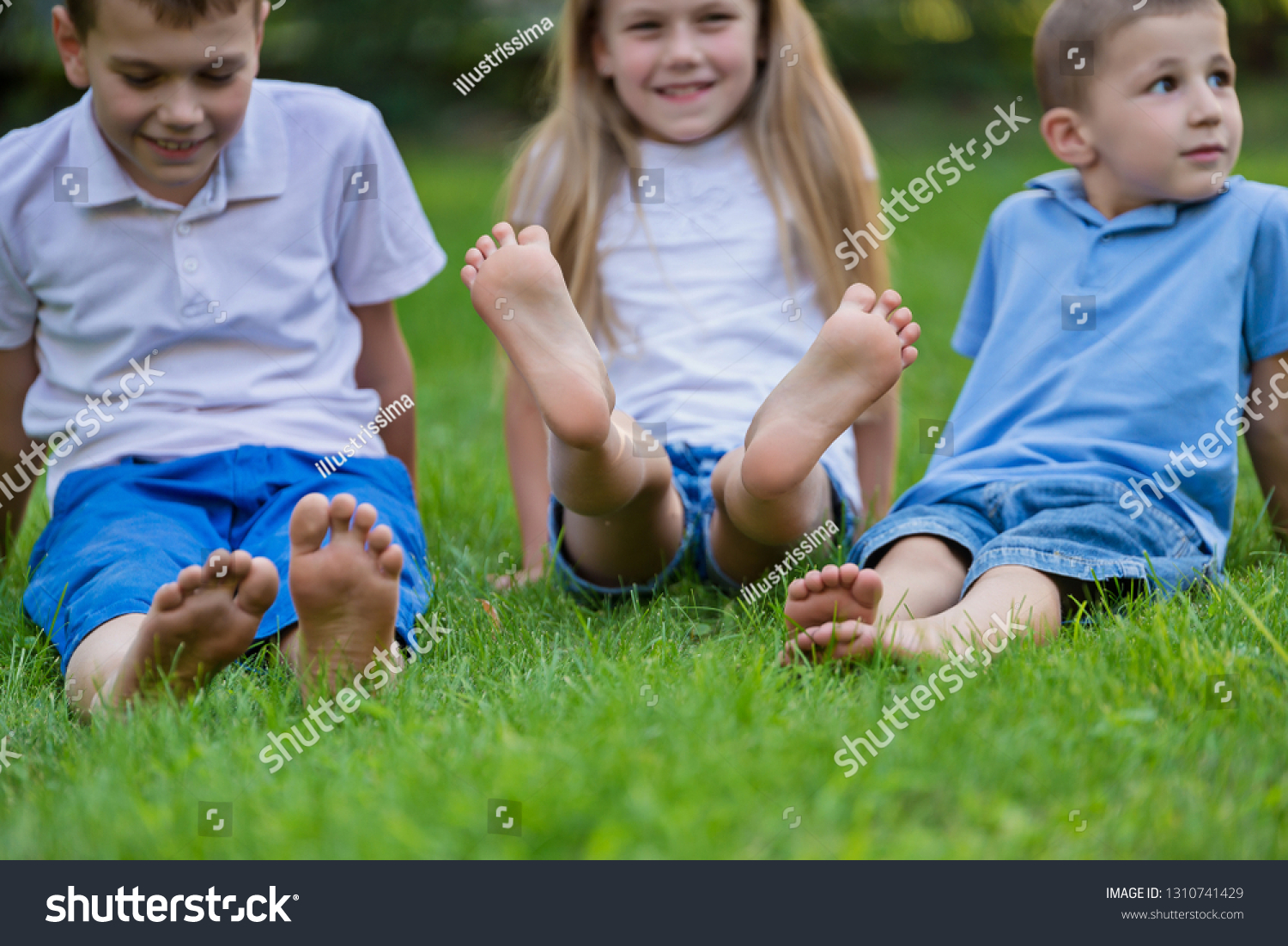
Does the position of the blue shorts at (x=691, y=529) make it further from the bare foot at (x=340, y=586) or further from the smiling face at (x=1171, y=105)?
the smiling face at (x=1171, y=105)

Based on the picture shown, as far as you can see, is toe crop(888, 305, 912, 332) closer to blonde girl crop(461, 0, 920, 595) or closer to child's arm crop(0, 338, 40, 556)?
blonde girl crop(461, 0, 920, 595)

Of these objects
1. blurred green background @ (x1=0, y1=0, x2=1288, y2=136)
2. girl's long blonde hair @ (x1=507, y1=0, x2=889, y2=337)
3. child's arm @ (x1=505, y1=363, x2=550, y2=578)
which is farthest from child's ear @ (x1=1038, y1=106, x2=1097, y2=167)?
blurred green background @ (x1=0, y1=0, x2=1288, y2=136)

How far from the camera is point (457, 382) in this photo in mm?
4602

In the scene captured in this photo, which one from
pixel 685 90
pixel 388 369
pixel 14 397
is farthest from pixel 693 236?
pixel 14 397

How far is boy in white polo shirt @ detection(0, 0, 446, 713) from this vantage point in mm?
2164

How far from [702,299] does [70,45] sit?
1.25m

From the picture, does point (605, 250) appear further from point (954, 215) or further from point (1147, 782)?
point (954, 215)

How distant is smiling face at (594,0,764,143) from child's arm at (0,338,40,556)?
1.31m

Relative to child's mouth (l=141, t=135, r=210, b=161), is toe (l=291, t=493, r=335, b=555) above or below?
below

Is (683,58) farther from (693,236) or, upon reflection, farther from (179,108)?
(179,108)

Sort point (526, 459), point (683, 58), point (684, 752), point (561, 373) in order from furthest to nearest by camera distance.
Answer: point (526, 459), point (683, 58), point (561, 373), point (684, 752)

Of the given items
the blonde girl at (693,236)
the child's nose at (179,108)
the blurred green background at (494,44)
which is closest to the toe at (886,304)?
the blonde girl at (693,236)

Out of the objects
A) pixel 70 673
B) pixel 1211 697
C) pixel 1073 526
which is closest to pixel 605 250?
pixel 1073 526

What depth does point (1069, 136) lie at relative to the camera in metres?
2.42
